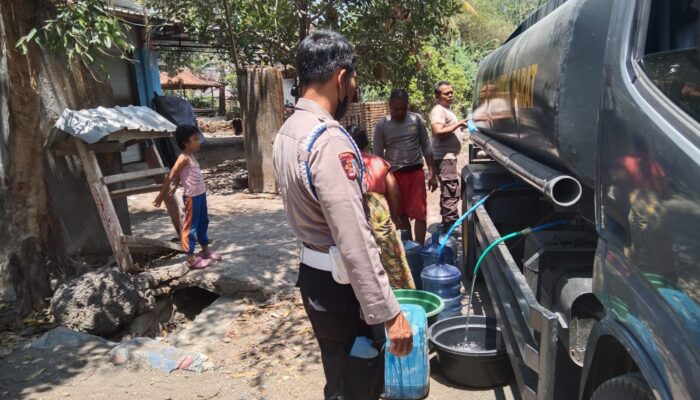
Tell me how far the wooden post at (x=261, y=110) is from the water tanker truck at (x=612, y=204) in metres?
6.54

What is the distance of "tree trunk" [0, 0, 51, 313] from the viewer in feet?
13.8

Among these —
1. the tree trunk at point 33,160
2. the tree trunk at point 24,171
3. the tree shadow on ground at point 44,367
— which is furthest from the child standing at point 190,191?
the tree shadow on ground at point 44,367

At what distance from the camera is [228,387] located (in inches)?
143

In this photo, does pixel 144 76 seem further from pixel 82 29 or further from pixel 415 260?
pixel 415 260

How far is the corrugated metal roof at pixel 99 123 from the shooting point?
4.70 m

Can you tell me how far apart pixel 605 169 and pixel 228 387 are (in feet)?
9.32

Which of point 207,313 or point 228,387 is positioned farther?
point 207,313

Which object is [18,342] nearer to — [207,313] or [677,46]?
[207,313]

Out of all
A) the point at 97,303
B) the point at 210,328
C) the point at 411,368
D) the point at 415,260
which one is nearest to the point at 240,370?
the point at 210,328

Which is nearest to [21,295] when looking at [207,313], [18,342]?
[18,342]

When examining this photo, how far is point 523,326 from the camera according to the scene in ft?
8.38

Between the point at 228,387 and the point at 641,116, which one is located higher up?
the point at 641,116

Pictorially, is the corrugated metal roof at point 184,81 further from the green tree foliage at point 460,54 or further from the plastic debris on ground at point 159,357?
the plastic debris on ground at point 159,357

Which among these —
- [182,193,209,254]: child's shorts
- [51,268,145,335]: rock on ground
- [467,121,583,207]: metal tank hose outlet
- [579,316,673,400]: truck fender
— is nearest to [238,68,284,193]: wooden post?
[182,193,209,254]: child's shorts
